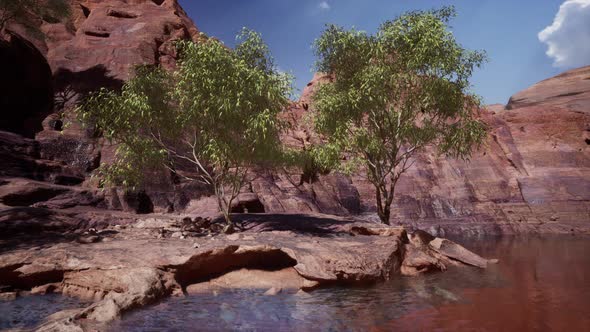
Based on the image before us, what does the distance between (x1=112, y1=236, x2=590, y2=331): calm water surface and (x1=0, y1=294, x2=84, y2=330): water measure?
2.15 meters

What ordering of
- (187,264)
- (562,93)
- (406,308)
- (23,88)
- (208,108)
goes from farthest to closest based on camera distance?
(562,93), (23,88), (208,108), (187,264), (406,308)

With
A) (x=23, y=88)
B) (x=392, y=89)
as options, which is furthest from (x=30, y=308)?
(x=23, y=88)

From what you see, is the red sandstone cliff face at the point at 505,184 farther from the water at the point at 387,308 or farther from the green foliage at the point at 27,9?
the green foliage at the point at 27,9

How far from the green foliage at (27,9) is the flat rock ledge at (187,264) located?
62.0 feet

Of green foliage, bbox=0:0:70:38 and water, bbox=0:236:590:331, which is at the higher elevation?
green foliage, bbox=0:0:70:38

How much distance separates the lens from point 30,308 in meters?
10.2

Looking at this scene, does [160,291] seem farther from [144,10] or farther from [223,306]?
[144,10]

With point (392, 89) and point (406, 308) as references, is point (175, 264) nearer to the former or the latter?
point (406, 308)

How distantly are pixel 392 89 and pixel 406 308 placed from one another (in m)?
13.2

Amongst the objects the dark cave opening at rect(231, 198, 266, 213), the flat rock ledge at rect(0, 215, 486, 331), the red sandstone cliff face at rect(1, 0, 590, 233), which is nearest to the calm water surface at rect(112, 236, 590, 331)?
the flat rock ledge at rect(0, 215, 486, 331)

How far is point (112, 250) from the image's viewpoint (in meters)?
13.2

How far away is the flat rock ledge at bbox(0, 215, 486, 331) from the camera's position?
11148 millimetres

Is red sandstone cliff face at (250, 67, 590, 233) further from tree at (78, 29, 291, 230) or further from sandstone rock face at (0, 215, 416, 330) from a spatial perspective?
sandstone rock face at (0, 215, 416, 330)

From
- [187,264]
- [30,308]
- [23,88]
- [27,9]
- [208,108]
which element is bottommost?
[30,308]
